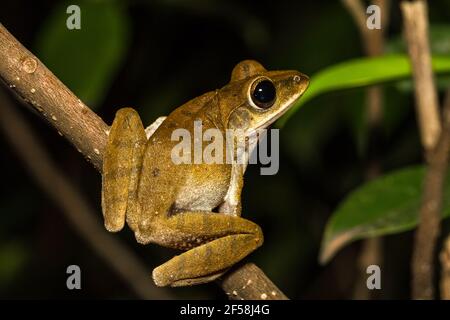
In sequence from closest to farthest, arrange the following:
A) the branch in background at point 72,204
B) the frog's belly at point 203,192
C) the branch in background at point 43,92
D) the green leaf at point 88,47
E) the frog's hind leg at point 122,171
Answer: the branch in background at point 43,92 → the frog's hind leg at point 122,171 → the frog's belly at point 203,192 → the green leaf at point 88,47 → the branch in background at point 72,204

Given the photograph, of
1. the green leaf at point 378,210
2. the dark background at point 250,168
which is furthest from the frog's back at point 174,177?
the dark background at point 250,168

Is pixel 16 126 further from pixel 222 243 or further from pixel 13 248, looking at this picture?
Answer: pixel 222 243

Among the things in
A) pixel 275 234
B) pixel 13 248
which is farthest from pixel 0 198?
pixel 275 234

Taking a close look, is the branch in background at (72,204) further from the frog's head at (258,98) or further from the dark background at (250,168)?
the frog's head at (258,98)

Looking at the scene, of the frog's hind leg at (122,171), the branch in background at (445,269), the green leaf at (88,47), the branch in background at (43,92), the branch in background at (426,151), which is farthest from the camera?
the green leaf at (88,47)

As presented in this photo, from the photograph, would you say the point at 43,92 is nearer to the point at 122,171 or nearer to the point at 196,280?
the point at 122,171

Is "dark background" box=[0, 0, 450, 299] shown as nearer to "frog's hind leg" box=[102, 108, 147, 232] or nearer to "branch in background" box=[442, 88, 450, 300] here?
"branch in background" box=[442, 88, 450, 300]

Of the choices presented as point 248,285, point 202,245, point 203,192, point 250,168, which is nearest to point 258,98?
point 203,192

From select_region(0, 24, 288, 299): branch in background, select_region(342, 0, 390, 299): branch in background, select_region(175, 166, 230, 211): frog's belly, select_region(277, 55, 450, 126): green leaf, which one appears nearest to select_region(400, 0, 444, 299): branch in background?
select_region(277, 55, 450, 126): green leaf
